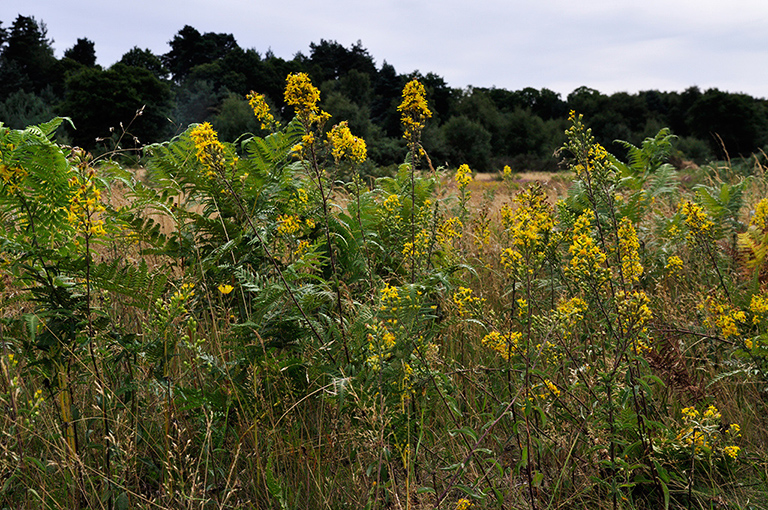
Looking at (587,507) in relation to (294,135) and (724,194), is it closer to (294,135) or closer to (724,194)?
(294,135)

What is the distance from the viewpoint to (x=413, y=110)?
201cm

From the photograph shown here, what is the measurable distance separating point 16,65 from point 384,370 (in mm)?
57910

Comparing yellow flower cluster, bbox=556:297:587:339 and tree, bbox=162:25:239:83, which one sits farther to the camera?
tree, bbox=162:25:239:83

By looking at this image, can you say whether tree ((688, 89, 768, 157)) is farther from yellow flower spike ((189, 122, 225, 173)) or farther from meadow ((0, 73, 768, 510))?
yellow flower spike ((189, 122, 225, 173))

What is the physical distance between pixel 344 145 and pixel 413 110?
31cm

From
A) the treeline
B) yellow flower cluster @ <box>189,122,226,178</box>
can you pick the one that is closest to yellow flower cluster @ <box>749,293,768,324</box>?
yellow flower cluster @ <box>189,122,226,178</box>

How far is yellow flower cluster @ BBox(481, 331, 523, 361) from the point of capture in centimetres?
171

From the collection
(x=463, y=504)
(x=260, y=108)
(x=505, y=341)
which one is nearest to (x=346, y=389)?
(x=463, y=504)

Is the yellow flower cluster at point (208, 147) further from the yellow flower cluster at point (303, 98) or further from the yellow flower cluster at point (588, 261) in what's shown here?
the yellow flower cluster at point (588, 261)

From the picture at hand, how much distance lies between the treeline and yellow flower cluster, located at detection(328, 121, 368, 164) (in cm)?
2778

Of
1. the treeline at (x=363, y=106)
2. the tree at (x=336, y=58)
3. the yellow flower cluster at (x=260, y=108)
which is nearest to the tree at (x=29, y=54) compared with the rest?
the treeline at (x=363, y=106)

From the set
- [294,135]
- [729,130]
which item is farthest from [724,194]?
[729,130]

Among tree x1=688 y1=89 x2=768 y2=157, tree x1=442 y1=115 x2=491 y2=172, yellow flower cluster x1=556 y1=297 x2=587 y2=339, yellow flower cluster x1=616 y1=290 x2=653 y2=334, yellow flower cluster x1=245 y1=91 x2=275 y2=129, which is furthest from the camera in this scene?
tree x1=442 y1=115 x2=491 y2=172

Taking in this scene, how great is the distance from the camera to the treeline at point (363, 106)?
3556 cm
